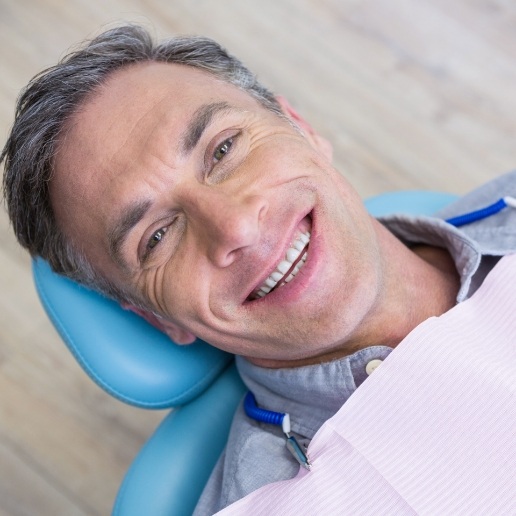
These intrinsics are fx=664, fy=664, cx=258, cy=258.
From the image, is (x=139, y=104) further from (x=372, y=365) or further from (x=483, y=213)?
(x=483, y=213)

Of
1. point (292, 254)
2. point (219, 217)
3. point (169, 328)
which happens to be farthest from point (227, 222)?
point (169, 328)

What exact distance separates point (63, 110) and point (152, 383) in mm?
544

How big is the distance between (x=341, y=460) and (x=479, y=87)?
151 centimetres

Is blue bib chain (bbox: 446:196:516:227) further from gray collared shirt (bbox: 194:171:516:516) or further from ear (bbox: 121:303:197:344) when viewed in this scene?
ear (bbox: 121:303:197:344)

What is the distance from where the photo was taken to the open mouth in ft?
3.59

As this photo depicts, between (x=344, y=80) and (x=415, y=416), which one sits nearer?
(x=415, y=416)

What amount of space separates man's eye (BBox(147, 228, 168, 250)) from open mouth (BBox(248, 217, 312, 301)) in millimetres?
181

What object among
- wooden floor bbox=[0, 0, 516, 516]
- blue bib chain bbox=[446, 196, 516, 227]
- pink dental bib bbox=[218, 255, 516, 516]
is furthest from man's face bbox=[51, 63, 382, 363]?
wooden floor bbox=[0, 0, 516, 516]

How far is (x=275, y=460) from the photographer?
1.16m

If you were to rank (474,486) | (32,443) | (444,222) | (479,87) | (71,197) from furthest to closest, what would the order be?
(479,87)
(32,443)
(444,222)
(71,197)
(474,486)

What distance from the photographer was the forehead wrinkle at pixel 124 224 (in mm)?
1070

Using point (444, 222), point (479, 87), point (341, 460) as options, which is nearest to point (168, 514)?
point (341, 460)

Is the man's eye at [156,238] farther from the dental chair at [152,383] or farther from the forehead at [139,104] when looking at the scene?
the dental chair at [152,383]

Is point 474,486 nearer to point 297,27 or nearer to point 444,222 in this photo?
point 444,222
